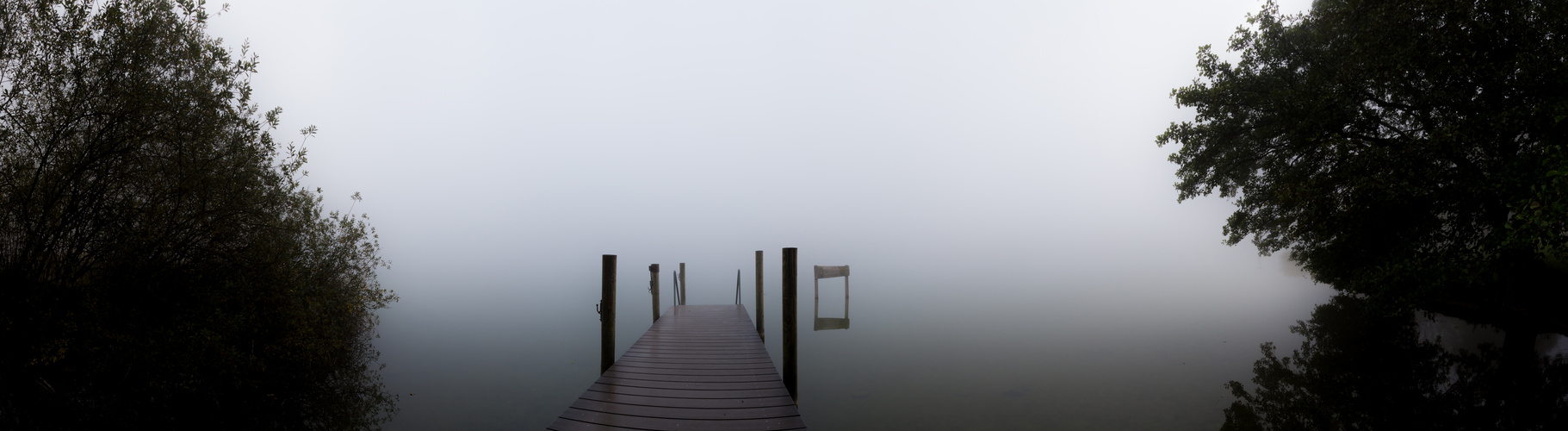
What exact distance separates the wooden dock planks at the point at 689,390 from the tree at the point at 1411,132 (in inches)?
398

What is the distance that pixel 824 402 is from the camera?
522 inches

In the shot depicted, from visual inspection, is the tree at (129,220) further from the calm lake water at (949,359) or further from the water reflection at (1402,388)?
the water reflection at (1402,388)

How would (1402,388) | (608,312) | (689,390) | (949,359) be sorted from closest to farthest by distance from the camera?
1. (689,390)
2. (608,312)
3. (1402,388)
4. (949,359)

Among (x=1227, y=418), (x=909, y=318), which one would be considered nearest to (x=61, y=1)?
(x=1227, y=418)

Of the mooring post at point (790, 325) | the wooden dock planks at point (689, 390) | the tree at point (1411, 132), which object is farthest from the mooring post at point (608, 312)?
the tree at point (1411, 132)

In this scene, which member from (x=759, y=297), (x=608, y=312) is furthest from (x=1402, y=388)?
(x=608, y=312)

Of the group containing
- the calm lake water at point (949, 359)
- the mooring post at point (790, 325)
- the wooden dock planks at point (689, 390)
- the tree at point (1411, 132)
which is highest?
the tree at point (1411, 132)

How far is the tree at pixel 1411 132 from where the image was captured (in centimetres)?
875

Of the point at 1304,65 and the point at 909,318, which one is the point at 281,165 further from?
the point at 909,318

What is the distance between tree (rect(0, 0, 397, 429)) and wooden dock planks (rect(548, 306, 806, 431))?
17.8 ft

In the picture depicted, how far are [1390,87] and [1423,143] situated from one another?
2.76m

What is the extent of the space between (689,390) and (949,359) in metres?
13.1

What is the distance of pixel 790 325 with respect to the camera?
8.05 meters

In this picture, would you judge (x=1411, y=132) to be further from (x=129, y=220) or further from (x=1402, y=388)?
(x=129, y=220)
